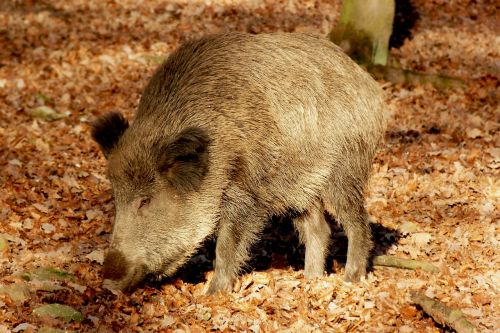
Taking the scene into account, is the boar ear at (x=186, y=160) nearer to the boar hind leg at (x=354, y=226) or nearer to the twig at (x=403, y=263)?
the boar hind leg at (x=354, y=226)

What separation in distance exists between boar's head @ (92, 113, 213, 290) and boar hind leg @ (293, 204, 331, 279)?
4.16 ft

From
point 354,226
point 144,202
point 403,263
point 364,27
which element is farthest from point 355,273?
point 364,27

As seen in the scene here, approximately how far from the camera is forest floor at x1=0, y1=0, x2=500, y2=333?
5.95 metres

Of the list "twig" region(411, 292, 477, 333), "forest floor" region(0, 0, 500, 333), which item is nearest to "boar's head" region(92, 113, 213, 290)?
"forest floor" region(0, 0, 500, 333)

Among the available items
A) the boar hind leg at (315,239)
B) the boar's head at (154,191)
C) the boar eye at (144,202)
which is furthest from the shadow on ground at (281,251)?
the boar eye at (144,202)

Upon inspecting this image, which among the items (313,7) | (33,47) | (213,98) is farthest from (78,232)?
(313,7)

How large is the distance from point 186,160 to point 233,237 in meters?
0.91

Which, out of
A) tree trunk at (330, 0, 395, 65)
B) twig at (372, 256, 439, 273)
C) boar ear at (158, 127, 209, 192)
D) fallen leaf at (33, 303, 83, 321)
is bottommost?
fallen leaf at (33, 303, 83, 321)

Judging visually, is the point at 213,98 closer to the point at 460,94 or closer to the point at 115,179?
the point at 115,179

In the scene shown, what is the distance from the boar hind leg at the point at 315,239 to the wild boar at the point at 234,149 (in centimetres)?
9

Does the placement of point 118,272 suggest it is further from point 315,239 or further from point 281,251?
point 281,251

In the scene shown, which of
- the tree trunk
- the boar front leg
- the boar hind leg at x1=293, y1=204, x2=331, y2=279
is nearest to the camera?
the boar front leg

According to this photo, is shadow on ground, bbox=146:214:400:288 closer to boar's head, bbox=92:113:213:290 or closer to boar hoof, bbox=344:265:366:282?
boar hoof, bbox=344:265:366:282

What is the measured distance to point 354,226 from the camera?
7004 millimetres
